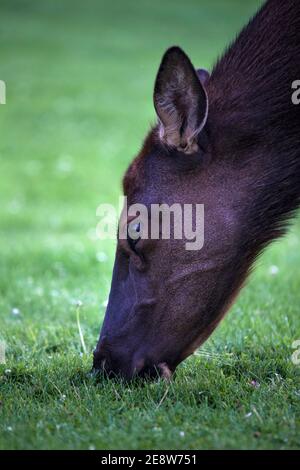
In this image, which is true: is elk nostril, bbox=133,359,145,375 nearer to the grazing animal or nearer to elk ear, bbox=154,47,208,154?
the grazing animal

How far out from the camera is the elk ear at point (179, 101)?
4129 millimetres

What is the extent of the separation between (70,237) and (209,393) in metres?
6.62

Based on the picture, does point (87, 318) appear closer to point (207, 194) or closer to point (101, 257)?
point (207, 194)

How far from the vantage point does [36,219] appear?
1222 cm

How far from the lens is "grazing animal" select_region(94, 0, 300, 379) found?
4.26 meters

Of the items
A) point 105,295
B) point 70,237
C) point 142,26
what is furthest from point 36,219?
point 142,26

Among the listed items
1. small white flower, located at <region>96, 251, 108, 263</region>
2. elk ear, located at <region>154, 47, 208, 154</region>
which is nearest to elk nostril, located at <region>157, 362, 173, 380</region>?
elk ear, located at <region>154, 47, 208, 154</region>

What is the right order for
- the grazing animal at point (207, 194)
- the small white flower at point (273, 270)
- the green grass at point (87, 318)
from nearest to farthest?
1. the green grass at point (87, 318)
2. the grazing animal at point (207, 194)
3. the small white flower at point (273, 270)

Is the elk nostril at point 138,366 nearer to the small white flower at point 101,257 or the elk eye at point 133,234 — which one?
the elk eye at point 133,234

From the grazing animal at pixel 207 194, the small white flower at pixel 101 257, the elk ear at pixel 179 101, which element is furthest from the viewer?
the small white flower at pixel 101 257
